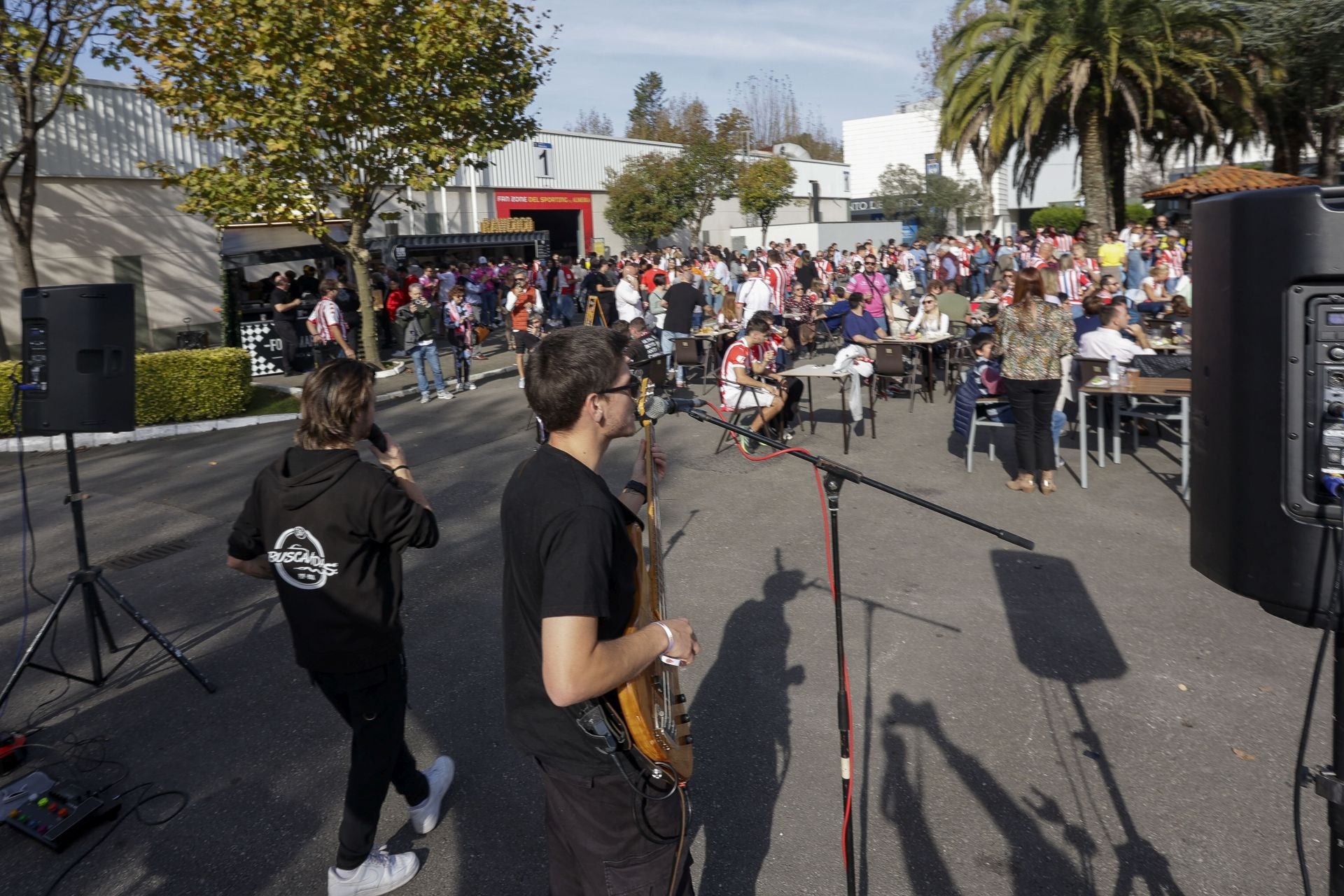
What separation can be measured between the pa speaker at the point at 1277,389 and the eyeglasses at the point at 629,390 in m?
1.27

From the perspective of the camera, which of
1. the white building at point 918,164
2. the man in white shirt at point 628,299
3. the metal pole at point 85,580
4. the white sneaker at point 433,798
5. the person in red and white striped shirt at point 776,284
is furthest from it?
the white building at point 918,164

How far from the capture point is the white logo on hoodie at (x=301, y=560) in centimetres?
309

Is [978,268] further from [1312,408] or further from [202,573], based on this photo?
[1312,408]

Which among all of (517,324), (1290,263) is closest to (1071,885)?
(1290,263)

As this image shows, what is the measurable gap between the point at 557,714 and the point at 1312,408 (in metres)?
1.68

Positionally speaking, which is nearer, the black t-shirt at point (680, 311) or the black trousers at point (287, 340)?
the black t-shirt at point (680, 311)

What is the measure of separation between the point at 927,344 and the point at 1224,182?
39.3 ft

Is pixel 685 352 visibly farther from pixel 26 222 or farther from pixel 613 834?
pixel 613 834

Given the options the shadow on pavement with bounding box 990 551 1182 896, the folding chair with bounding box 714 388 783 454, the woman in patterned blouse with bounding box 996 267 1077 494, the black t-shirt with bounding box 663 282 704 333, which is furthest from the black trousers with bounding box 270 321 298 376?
the shadow on pavement with bounding box 990 551 1182 896

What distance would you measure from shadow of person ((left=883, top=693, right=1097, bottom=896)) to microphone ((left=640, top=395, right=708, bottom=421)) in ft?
5.98

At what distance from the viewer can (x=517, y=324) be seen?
14.6m

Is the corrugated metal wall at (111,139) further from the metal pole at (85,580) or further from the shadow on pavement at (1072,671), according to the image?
the shadow on pavement at (1072,671)

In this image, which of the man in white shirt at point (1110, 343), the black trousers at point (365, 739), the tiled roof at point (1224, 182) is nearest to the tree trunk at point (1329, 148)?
the tiled roof at point (1224, 182)

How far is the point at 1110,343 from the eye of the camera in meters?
8.80
